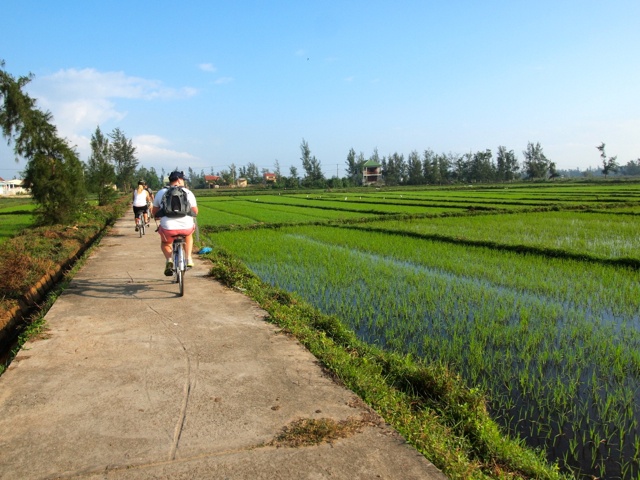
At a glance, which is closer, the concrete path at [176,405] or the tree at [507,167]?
the concrete path at [176,405]

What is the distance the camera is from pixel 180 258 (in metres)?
5.37

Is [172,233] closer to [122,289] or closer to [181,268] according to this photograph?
[181,268]

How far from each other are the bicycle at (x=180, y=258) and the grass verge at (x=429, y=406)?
1.44 metres

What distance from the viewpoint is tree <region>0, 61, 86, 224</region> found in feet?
45.9

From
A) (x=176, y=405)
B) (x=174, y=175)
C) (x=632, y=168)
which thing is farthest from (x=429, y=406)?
(x=632, y=168)

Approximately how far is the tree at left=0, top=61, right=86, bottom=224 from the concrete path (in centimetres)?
1175

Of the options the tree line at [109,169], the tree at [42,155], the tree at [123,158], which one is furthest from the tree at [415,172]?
the tree at [42,155]

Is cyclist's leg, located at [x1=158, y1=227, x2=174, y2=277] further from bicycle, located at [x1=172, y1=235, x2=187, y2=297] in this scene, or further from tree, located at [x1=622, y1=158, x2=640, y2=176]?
tree, located at [x1=622, y1=158, x2=640, y2=176]

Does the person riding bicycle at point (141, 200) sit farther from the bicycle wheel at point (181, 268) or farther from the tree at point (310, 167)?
the tree at point (310, 167)

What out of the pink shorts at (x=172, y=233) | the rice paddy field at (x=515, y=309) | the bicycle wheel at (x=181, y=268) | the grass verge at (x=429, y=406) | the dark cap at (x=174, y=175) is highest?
the dark cap at (x=174, y=175)

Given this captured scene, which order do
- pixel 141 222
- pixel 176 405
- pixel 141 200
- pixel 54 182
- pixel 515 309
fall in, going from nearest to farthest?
pixel 176 405
pixel 515 309
pixel 141 200
pixel 141 222
pixel 54 182

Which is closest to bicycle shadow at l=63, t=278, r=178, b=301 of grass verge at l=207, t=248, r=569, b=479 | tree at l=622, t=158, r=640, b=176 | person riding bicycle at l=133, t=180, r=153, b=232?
grass verge at l=207, t=248, r=569, b=479

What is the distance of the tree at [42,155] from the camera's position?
45.9ft

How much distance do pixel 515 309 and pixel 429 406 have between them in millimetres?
3183
